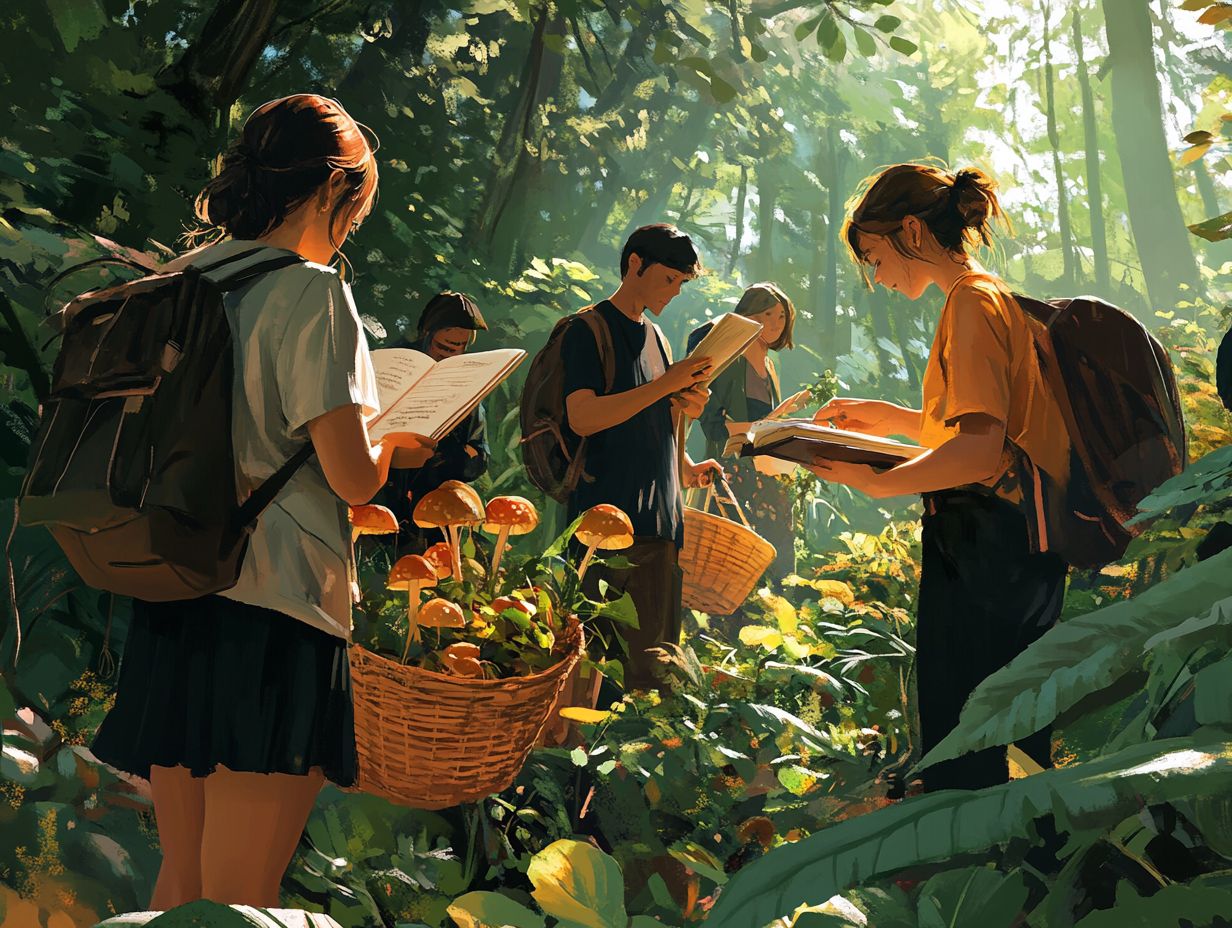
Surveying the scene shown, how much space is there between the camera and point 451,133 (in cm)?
656

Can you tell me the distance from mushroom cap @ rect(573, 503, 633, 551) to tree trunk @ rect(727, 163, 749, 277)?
12638mm

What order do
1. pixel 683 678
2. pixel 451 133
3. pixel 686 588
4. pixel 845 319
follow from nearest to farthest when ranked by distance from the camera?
1. pixel 683 678
2. pixel 686 588
3. pixel 451 133
4. pixel 845 319

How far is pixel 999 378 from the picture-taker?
80.5 inches

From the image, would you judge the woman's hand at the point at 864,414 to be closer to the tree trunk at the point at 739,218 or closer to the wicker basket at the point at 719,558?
the wicker basket at the point at 719,558

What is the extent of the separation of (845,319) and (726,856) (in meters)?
15.4

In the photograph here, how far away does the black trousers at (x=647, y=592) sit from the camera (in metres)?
3.37

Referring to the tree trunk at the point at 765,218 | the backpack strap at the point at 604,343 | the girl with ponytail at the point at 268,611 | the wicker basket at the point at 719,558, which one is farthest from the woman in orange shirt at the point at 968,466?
the tree trunk at the point at 765,218

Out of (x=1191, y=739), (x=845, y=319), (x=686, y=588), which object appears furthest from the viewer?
(x=845, y=319)

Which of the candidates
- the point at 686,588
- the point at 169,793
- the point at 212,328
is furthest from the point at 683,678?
the point at 212,328

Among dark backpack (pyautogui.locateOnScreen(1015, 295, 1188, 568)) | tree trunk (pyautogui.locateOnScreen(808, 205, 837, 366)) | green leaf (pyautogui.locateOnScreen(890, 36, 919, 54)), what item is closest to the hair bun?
dark backpack (pyautogui.locateOnScreen(1015, 295, 1188, 568))

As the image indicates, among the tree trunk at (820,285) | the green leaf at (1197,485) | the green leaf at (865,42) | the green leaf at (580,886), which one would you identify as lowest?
the tree trunk at (820,285)

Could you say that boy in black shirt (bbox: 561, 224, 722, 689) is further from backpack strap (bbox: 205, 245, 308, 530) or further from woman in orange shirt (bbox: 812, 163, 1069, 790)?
backpack strap (bbox: 205, 245, 308, 530)

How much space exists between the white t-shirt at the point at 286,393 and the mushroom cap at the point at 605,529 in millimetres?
1140

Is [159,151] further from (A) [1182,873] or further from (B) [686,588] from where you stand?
(A) [1182,873]
